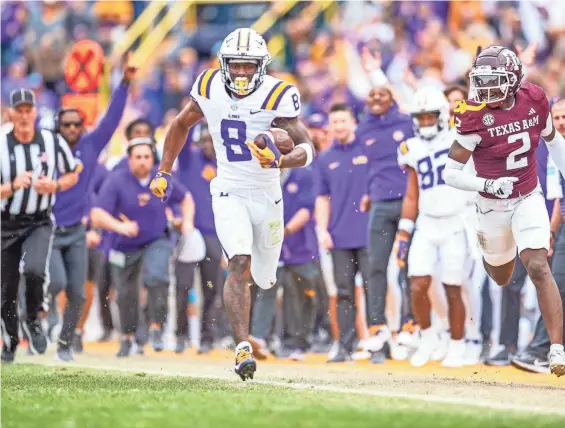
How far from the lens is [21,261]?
1068 cm

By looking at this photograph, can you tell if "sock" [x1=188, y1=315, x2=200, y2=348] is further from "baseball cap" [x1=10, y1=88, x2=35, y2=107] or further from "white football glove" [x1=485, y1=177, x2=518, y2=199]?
"white football glove" [x1=485, y1=177, x2=518, y2=199]

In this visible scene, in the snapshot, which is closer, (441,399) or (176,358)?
(441,399)

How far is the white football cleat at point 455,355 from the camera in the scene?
1070 centimetres

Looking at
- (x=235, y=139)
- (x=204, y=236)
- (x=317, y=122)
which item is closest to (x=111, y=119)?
(x=204, y=236)

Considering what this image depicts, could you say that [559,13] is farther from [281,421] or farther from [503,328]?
[281,421]

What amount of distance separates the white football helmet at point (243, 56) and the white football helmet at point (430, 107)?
2506 millimetres

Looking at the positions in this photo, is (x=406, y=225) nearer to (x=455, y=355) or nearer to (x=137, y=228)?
(x=455, y=355)

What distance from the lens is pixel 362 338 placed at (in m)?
12.9

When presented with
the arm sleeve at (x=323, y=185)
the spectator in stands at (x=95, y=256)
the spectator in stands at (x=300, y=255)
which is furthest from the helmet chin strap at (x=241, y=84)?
the spectator in stands at (x=95, y=256)

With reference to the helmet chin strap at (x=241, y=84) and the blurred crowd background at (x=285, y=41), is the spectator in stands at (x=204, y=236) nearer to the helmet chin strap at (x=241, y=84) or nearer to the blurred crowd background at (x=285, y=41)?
the blurred crowd background at (x=285, y=41)

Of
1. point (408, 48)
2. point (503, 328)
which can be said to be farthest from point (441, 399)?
point (408, 48)

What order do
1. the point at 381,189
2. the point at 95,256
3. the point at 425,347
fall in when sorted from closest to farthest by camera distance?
the point at 425,347
the point at 381,189
the point at 95,256

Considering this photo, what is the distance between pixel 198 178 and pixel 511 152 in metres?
5.34

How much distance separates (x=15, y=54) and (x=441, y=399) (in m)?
15.1
